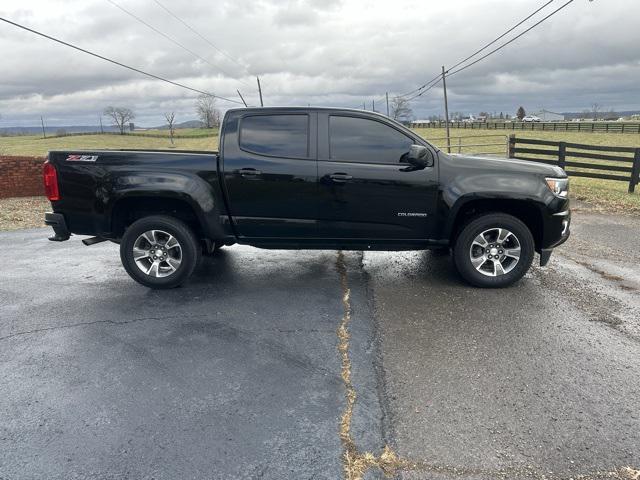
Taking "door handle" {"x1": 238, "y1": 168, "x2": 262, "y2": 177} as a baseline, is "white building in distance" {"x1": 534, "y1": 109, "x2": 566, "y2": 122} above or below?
above

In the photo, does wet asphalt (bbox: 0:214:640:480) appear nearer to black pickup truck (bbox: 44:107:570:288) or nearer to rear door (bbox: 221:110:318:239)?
black pickup truck (bbox: 44:107:570:288)

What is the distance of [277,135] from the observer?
485cm

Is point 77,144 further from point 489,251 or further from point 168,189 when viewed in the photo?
point 489,251

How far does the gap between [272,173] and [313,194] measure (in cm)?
47

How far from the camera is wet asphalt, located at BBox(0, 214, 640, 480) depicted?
Answer: 7.97ft

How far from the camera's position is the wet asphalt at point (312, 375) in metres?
2.43

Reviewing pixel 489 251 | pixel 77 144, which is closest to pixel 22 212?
pixel 489 251

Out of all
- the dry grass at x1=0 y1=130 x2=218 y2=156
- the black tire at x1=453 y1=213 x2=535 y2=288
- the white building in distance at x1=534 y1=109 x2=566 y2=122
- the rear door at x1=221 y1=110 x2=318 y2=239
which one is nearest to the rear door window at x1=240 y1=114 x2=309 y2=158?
the rear door at x1=221 y1=110 x2=318 y2=239

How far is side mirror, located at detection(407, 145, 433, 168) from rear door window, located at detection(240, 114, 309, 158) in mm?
1066

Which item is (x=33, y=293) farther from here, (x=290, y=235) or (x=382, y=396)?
(x=382, y=396)

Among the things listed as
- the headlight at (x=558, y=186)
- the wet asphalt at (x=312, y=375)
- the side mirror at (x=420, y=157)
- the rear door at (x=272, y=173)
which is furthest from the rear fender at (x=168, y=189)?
the headlight at (x=558, y=186)

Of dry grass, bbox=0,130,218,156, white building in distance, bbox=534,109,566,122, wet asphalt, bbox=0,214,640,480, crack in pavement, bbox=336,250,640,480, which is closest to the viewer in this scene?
crack in pavement, bbox=336,250,640,480

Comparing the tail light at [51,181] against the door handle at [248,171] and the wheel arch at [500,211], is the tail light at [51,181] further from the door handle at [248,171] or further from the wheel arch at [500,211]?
the wheel arch at [500,211]

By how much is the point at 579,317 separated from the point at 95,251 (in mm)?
6284
